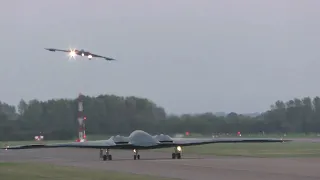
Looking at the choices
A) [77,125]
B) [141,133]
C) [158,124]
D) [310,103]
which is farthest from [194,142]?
[310,103]

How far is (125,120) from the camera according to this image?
52.6 metres

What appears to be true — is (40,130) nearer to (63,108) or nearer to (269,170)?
(63,108)

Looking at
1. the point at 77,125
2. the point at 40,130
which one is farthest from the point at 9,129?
the point at 77,125

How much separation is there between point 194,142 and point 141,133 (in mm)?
3504

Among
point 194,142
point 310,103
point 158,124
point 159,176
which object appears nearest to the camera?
point 159,176

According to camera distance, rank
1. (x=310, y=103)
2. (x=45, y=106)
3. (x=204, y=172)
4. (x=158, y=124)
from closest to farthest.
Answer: (x=204, y=172) < (x=158, y=124) < (x=45, y=106) < (x=310, y=103)

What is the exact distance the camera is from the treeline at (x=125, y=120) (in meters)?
51.8

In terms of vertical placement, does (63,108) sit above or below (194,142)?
above

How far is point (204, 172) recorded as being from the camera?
23672 millimetres

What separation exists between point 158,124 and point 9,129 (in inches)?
817

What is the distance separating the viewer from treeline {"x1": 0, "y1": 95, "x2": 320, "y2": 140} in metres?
51.8

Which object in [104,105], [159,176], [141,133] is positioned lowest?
[159,176]

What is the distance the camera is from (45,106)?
65.1 metres

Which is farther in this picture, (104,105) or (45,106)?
(45,106)
